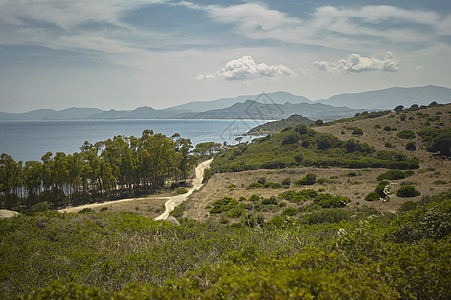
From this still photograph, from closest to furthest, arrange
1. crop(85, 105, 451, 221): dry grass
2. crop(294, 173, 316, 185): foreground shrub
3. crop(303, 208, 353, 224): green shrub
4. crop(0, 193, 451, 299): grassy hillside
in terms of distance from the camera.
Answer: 1. crop(0, 193, 451, 299): grassy hillside
2. crop(303, 208, 353, 224): green shrub
3. crop(85, 105, 451, 221): dry grass
4. crop(294, 173, 316, 185): foreground shrub

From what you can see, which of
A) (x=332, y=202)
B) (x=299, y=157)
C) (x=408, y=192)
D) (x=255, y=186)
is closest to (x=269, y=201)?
(x=332, y=202)

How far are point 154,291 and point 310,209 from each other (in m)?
16.6

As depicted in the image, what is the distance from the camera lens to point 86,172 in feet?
105

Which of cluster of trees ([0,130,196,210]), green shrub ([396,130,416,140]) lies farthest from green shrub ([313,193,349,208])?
green shrub ([396,130,416,140])

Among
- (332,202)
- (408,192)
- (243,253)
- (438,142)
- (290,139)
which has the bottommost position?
(332,202)

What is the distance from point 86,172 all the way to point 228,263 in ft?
107

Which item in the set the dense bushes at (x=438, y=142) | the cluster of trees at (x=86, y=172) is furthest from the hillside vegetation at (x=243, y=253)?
the dense bushes at (x=438, y=142)

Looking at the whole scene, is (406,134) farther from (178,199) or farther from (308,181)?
(178,199)

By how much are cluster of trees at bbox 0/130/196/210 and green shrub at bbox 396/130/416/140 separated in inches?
1604

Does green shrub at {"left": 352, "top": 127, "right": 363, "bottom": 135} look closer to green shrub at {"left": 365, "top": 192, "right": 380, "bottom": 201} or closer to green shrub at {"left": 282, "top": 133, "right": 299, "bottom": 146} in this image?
green shrub at {"left": 282, "top": 133, "right": 299, "bottom": 146}

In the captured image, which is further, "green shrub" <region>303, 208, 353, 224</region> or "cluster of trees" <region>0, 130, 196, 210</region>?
"cluster of trees" <region>0, 130, 196, 210</region>

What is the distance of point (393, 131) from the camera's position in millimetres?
51062

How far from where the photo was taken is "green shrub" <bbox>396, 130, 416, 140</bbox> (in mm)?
46766

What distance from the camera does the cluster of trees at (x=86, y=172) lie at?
1136 inches
